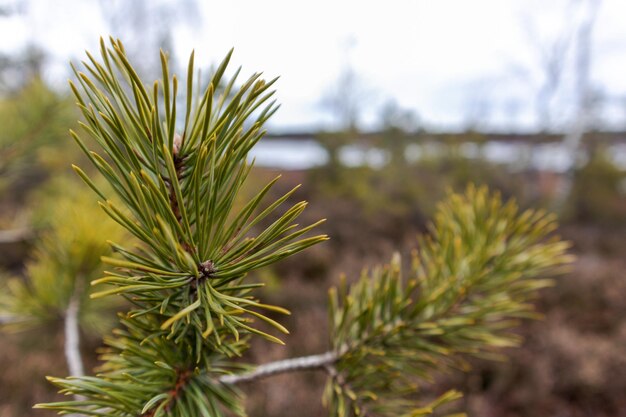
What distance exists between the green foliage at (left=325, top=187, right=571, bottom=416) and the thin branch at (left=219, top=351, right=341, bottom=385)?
18mm

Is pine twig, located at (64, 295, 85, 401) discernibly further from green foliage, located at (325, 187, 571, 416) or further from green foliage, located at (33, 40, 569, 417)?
green foliage, located at (325, 187, 571, 416)

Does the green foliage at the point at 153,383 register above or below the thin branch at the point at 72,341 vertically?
above

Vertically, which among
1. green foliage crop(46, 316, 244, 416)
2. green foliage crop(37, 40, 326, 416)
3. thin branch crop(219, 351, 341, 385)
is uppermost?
green foliage crop(37, 40, 326, 416)

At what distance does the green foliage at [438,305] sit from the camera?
0.41 metres

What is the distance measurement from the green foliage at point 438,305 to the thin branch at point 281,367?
0.06ft

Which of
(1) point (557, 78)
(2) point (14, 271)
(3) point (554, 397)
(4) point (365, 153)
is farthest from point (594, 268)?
(2) point (14, 271)

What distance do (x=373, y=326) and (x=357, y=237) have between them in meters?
4.25

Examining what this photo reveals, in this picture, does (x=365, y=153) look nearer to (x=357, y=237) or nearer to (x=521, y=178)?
(x=357, y=237)

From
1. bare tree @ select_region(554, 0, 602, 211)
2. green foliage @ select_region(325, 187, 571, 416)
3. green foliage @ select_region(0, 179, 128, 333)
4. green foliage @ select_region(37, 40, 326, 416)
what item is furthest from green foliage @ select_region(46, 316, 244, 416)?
bare tree @ select_region(554, 0, 602, 211)

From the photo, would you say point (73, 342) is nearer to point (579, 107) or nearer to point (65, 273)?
point (65, 273)

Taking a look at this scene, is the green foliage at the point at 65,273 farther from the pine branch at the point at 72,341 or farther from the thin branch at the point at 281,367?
the thin branch at the point at 281,367

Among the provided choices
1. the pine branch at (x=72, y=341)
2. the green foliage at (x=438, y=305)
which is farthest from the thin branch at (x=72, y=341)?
the green foliage at (x=438, y=305)

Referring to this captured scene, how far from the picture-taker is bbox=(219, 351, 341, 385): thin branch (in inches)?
14.5

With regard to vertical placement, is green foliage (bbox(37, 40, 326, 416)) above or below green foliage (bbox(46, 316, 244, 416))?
above
